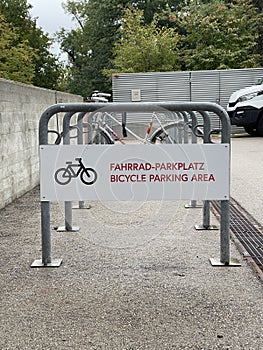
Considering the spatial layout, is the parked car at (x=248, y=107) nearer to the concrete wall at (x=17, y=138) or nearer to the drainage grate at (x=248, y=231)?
the concrete wall at (x=17, y=138)

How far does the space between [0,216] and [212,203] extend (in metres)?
2.63

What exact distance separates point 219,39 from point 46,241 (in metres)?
23.2

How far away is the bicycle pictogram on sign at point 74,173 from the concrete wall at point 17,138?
9.04 feet

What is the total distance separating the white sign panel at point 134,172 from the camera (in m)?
4.45

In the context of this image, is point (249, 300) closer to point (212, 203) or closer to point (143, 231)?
point (143, 231)

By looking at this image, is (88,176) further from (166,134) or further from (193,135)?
(166,134)

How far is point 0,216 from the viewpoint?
6738mm

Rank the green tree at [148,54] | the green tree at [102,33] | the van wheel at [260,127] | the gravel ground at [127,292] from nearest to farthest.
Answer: the gravel ground at [127,292], the van wheel at [260,127], the green tree at [148,54], the green tree at [102,33]

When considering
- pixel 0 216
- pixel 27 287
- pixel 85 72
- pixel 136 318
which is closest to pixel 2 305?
pixel 27 287

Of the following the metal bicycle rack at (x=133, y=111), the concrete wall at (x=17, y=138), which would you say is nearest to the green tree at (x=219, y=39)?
the concrete wall at (x=17, y=138)

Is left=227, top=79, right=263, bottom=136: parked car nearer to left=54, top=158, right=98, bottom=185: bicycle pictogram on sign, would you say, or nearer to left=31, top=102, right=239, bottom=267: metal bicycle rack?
left=31, top=102, right=239, bottom=267: metal bicycle rack

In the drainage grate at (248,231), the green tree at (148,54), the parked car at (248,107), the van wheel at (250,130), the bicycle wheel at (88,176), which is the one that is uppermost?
the green tree at (148,54)

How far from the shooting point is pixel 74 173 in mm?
4492

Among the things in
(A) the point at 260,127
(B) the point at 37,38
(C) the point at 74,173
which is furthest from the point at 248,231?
(B) the point at 37,38
